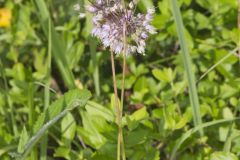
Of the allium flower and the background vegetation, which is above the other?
the allium flower

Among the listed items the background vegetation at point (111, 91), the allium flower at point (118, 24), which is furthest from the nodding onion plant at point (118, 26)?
the background vegetation at point (111, 91)

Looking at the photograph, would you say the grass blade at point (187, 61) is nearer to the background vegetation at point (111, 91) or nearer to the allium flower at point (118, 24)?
the background vegetation at point (111, 91)

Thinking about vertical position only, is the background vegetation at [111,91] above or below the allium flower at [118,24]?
below

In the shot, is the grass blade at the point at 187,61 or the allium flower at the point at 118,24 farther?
the grass blade at the point at 187,61

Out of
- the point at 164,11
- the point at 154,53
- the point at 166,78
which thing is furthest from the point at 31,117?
the point at 154,53

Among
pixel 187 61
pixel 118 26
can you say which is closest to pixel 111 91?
pixel 187 61

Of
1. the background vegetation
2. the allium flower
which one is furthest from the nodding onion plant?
the background vegetation

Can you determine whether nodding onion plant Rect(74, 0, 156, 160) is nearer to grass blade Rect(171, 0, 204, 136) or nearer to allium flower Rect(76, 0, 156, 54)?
allium flower Rect(76, 0, 156, 54)
